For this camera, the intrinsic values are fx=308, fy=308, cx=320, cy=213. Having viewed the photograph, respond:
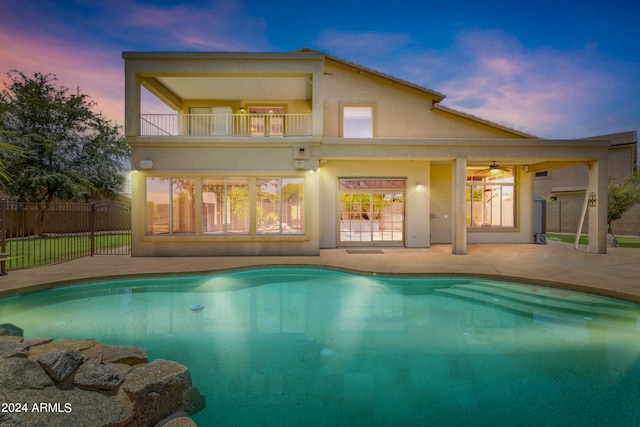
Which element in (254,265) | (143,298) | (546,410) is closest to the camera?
(546,410)

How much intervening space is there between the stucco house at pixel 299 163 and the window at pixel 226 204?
36 millimetres

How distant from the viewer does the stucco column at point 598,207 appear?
432 inches

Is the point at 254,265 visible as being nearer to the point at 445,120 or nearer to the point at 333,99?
the point at 333,99

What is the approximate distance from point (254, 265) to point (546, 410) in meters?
Answer: 7.19

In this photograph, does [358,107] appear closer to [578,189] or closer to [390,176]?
[390,176]

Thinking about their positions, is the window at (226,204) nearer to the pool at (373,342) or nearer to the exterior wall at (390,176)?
the pool at (373,342)

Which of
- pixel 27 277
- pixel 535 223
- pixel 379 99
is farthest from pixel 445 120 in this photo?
pixel 27 277

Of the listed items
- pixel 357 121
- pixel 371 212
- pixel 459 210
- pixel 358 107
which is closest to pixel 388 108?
pixel 358 107

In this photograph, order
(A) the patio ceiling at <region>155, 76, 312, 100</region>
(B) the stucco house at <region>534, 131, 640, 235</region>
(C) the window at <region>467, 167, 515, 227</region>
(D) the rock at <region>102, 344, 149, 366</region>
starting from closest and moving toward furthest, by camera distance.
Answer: (D) the rock at <region>102, 344, 149, 366</region> < (A) the patio ceiling at <region>155, 76, 312, 100</region> < (C) the window at <region>467, 167, 515, 227</region> < (B) the stucco house at <region>534, 131, 640, 235</region>

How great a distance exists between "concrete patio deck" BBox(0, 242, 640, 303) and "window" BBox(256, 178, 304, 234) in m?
1.27

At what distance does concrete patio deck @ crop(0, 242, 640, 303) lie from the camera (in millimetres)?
6890

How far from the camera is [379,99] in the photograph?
13133 millimetres

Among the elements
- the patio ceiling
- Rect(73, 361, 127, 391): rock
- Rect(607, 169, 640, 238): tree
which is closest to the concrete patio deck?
Rect(607, 169, 640, 238): tree

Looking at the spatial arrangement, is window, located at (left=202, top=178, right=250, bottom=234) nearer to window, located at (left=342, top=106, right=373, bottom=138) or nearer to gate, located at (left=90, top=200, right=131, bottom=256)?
gate, located at (left=90, top=200, right=131, bottom=256)
